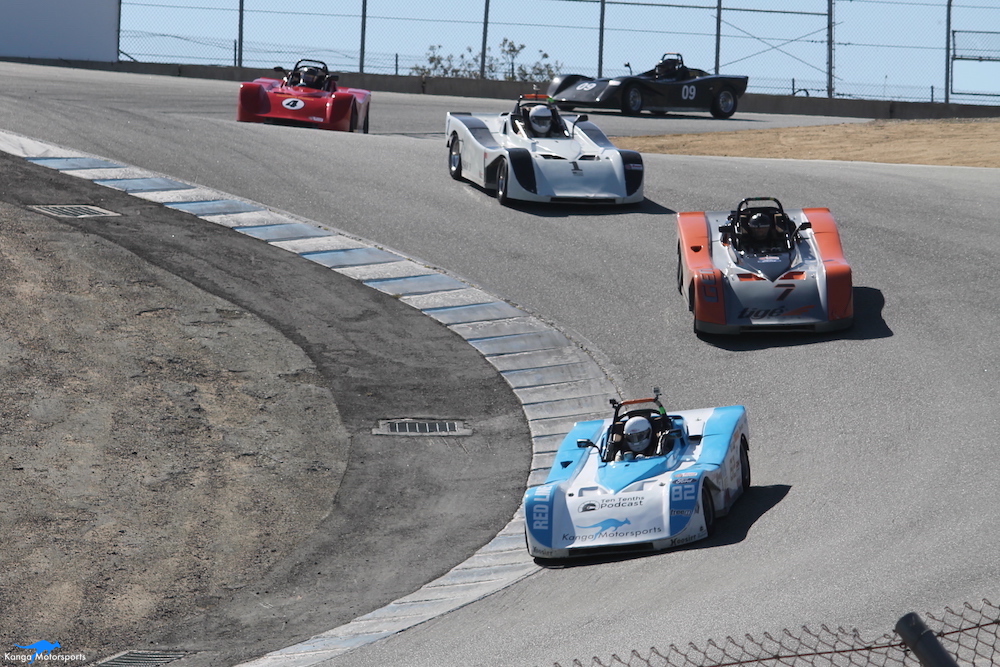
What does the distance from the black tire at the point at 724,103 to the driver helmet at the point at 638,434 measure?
22.1m

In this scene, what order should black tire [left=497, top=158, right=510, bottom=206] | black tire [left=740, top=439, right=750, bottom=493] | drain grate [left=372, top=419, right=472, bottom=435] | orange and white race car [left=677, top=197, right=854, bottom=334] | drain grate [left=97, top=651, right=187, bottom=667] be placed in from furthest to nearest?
1. black tire [left=497, top=158, right=510, bottom=206]
2. orange and white race car [left=677, top=197, right=854, bottom=334]
3. drain grate [left=372, top=419, right=472, bottom=435]
4. black tire [left=740, top=439, right=750, bottom=493]
5. drain grate [left=97, top=651, right=187, bottom=667]

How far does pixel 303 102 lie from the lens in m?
23.8

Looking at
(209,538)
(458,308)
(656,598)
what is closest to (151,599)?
(209,538)

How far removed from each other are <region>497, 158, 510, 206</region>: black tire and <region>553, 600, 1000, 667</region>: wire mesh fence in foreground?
499 inches

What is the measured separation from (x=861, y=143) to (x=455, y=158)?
1074 cm

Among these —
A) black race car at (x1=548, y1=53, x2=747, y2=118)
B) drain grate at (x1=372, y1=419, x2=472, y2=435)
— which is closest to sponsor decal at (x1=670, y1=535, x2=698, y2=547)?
drain grate at (x1=372, y1=419, x2=472, y2=435)

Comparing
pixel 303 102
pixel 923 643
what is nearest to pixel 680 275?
pixel 303 102

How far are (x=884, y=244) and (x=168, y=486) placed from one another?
10797 millimetres

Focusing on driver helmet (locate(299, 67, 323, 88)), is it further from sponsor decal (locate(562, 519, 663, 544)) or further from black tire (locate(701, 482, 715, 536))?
black tire (locate(701, 482, 715, 536))

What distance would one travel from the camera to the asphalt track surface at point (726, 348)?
752cm

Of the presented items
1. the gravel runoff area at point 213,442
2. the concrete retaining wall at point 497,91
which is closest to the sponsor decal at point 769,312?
the gravel runoff area at point 213,442

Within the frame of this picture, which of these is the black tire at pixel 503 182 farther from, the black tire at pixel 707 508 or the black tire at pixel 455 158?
the black tire at pixel 707 508

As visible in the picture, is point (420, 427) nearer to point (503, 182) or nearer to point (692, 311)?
point (692, 311)

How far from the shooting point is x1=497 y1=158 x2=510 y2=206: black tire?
18641 millimetres
